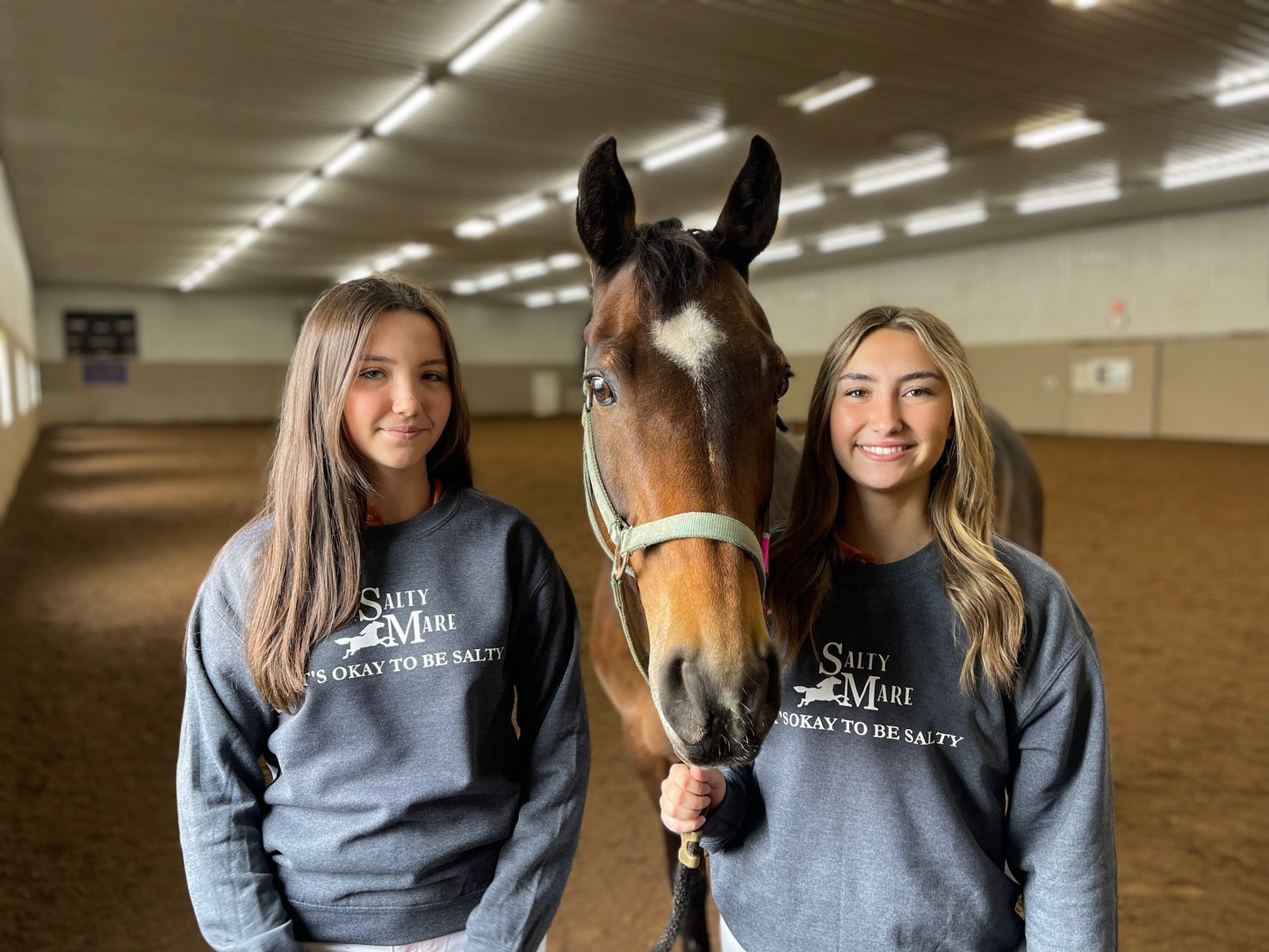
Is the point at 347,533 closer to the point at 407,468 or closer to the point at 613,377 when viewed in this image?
the point at 407,468

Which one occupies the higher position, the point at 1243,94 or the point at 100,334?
the point at 1243,94

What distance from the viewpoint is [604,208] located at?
1572mm

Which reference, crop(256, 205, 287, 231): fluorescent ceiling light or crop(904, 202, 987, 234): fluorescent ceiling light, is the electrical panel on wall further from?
crop(256, 205, 287, 231): fluorescent ceiling light

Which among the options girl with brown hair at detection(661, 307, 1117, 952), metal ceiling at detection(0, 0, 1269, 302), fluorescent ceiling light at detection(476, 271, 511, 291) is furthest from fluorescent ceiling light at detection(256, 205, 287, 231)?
girl with brown hair at detection(661, 307, 1117, 952)

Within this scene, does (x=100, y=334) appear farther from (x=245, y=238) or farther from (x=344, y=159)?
(x=344, y=159)

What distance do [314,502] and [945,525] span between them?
1.08 meters

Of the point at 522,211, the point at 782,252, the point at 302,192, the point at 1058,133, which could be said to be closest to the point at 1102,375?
the point at 782,252

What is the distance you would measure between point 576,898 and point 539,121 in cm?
1160

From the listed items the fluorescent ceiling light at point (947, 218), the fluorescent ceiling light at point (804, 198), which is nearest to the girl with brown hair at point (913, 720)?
the fluorescent ceiling light at point (804, 198)

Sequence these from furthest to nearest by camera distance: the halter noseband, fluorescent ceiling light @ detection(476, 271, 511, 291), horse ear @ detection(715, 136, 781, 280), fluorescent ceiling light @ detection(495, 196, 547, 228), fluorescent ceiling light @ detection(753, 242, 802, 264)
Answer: fluorescent ceiling light @ detection(476, 271, 511, 291), fluorescent ceiling light @ detection(753, 242, 802, 264), fluorescent ceiling light @ detection(495, 196, 547, 228), horse ear @ detection(715, 136, 781, 280), the halter noseband

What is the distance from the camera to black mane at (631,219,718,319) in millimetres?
1426

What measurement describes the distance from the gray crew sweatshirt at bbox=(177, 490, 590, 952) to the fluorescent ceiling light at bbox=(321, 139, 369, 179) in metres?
13.3

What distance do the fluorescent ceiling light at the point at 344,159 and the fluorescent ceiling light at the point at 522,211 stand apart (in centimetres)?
417

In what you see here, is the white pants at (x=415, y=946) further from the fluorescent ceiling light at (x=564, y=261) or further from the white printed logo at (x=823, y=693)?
the fluorescent ceiling light at (x=564, y=261)
